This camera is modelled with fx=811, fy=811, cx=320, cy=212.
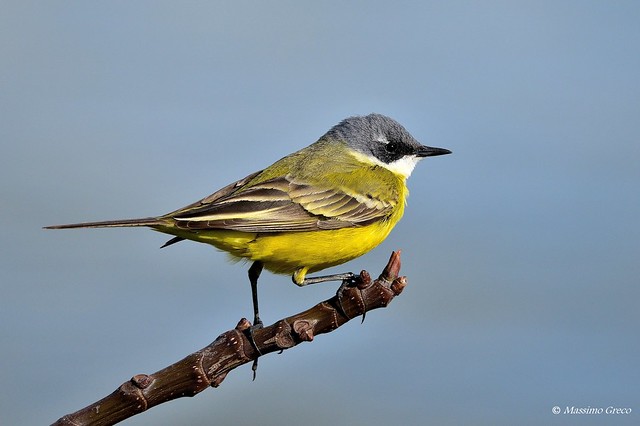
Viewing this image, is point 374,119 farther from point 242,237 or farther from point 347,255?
point 242,237

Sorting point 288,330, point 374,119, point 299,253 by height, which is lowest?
point 288,330

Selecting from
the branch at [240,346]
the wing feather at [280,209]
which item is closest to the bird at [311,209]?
the wing feather at [280,209]

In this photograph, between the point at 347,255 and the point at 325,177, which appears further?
the point at 325,177

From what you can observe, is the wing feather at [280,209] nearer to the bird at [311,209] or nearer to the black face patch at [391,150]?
the bird at [311,209]

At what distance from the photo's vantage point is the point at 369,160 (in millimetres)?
7809

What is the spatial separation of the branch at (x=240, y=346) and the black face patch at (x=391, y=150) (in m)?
3.47

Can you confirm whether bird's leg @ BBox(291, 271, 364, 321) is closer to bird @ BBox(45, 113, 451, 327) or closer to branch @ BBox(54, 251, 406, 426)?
bird @ BBox(45, 113, 451, 327)

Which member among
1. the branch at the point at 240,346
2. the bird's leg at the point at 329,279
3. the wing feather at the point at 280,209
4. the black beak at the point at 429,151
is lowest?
the branch at the point at 240,346

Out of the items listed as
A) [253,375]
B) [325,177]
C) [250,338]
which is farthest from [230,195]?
[250,338]

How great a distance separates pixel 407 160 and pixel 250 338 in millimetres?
4024

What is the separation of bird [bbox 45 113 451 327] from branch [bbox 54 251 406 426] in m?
1.29

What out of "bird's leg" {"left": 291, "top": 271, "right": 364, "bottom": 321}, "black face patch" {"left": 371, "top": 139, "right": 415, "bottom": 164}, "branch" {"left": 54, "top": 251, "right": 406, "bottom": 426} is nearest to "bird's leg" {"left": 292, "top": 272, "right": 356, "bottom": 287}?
"bird's leg" {"left": 291, "top": 271, "right": 364, "bottom": 321}

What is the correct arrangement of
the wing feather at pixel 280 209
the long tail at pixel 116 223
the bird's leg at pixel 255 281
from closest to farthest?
1. the long tail at pixel 116 223
2. the wing feather at pixel 280 209
3. the bird's leg at pixel 255 281

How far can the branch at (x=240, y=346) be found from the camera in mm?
3633
